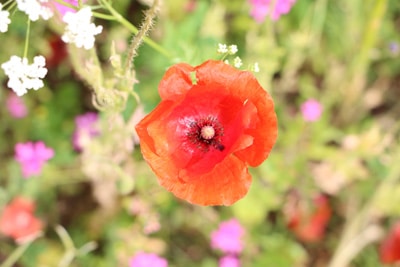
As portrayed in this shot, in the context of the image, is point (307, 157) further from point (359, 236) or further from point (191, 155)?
point (191, 155)

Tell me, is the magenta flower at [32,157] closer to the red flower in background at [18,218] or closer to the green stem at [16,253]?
the red flower in background at [18,218]

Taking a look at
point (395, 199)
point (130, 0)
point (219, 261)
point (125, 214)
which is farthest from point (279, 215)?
point (130, 0)

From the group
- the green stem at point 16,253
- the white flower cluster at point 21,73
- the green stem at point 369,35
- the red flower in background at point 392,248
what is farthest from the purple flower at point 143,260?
the green stem at point 369,35

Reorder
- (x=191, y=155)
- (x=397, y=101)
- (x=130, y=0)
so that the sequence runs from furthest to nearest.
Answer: (x=397, y=101), (x=130, y=0), (x=191, y=155)

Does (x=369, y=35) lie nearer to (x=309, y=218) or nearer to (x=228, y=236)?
(x=309, y=218)

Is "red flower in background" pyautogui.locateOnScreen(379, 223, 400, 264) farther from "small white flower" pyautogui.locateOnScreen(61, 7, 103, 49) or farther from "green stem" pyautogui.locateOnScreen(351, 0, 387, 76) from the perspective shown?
"small white flower" pyautogui.locateOnScreen(61, 7, 103, 49)

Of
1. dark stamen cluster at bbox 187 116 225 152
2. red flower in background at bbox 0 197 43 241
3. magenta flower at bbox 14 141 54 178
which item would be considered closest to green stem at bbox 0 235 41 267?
red flower in background at bbox 0 197 43 241
